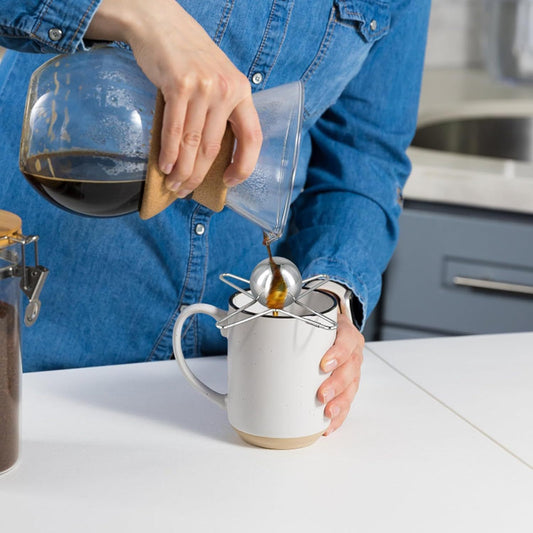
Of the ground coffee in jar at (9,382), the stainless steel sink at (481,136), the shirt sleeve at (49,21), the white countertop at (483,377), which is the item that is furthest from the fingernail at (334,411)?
the stainless steel sink at (481,136)

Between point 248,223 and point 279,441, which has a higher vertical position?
point 248,223

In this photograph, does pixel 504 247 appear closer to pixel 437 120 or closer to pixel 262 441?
pixel 437 120

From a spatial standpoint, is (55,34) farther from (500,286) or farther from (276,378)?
(500,286)

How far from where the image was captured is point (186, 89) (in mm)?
602

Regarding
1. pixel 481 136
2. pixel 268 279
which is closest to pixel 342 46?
pixel 268 279

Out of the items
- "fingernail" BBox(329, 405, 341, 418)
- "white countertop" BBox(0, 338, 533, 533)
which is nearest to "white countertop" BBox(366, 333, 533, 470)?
"white countertop" BBox(0, 338, 533, 533)

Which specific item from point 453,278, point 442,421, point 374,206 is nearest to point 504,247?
point 453,278

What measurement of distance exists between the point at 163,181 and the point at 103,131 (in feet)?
0.19

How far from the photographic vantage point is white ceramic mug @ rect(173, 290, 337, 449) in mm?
712

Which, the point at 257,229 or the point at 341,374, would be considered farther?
the point at 257,229

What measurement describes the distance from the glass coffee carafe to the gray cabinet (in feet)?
3.03

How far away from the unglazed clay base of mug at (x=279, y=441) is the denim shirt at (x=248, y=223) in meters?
0.25

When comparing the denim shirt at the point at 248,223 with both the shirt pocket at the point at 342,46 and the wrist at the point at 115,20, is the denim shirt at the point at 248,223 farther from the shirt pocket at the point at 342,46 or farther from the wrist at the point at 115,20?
the wrist at the point at 115,20

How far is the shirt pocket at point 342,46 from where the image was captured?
98 cm
